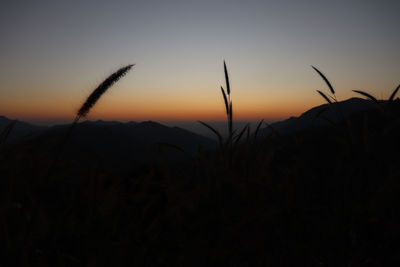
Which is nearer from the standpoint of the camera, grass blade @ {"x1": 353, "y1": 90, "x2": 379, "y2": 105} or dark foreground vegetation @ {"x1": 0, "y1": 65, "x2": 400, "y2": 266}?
dark foreground vegetation @ {"x1": 0, "y1": 65, "x2": 400, "y2": 266}

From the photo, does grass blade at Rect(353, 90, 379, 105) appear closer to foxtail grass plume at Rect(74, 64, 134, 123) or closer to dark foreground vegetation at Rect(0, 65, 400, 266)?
dark foreground vegetation at Rect(0, 65, 400, 266)

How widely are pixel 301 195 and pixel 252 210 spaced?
23.1 inches

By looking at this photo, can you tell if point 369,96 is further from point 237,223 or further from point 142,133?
point 142,133

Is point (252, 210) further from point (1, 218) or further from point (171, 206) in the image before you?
point (1, 218)

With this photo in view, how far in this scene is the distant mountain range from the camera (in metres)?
2.37

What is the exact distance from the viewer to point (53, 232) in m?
1.57

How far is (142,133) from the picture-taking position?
165875 millimetres

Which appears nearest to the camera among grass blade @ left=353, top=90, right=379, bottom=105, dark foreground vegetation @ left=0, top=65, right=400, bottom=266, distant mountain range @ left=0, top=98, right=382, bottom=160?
dark foreground vegetation @ left=0, top=65, right=400, bottom=266

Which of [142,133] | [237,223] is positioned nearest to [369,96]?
[237,223]

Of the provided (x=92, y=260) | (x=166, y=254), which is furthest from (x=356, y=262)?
(x=92, y=260)

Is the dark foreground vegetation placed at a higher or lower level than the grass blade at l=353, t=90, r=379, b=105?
lower

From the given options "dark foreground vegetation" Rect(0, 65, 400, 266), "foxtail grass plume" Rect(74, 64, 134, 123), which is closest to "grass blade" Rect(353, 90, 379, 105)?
"dark foreground vegetation" Rect(0, 65, 400, 266)

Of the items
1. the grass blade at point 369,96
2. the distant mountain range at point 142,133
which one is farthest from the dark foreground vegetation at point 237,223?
the distant mountain range at point 142,133

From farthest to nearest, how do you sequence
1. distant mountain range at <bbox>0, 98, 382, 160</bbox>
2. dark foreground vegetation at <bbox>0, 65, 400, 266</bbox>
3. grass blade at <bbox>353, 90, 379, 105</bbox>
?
1. distant mountain range at <bbox>0, 98, 382, 160</bbox>
2. grass blade at <bbox>353, 90, 379, 105</bbox>
3. dark foreground vegetation at <bbox>0, 65, 400, 266</bbox>
